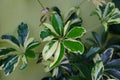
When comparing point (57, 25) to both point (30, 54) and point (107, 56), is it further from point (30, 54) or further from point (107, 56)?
point (107, 56)

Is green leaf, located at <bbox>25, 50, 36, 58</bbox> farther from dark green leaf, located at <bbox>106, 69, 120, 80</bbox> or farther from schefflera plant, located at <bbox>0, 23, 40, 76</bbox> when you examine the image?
dark green leaf, located at <bbox>106, 69, 120, 80</bbox>

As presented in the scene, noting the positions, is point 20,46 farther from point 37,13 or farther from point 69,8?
point 69,8

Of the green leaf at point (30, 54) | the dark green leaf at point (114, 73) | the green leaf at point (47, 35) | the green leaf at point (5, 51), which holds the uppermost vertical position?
the green leaf at point (5, 51)

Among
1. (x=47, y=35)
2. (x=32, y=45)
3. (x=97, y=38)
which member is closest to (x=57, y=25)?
(x=47, y=35)

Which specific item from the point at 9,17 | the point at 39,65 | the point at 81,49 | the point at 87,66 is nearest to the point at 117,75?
the point at 87,66

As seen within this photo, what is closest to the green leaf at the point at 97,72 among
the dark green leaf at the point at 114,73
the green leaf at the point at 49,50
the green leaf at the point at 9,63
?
the dark green leaf at the point at 114,73

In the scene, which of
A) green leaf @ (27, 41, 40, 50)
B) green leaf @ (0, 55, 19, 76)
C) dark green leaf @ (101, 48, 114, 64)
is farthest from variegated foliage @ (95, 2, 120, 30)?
green leaf @ (0, 55, 19, 76)

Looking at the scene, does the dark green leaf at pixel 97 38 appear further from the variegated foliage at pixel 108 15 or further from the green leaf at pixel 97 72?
the green leaf at pixel 97 72
